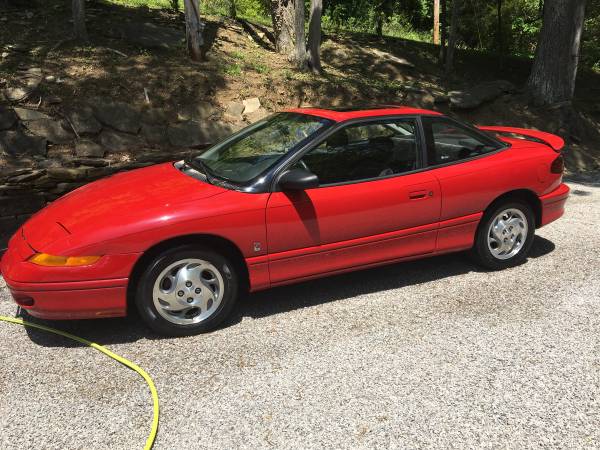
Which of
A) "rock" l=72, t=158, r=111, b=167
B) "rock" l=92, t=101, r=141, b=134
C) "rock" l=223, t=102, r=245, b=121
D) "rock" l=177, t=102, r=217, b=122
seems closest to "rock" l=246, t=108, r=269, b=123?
"rock" l=223, t=102, r=245, b=121

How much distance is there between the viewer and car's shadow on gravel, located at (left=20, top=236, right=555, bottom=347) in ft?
12.0

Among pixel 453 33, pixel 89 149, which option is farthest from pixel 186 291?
pixel 453 33

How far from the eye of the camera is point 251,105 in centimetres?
845

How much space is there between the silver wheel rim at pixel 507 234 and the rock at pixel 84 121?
17.2 feet

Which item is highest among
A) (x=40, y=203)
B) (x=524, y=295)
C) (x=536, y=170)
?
(x=536, y=170)

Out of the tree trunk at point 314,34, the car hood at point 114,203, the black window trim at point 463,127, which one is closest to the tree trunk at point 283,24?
the tree trunk at point 314,34

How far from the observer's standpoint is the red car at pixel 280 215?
337 cm

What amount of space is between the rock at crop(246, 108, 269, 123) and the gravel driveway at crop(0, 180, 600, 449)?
4.40 metres

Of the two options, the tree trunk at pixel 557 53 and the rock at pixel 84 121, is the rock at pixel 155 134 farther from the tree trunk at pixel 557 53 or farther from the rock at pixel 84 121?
the tree trunk at pixel 557 53

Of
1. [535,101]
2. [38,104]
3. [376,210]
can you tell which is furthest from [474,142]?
[535,101]

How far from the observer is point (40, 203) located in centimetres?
554

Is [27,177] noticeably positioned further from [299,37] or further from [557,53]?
[557,53]

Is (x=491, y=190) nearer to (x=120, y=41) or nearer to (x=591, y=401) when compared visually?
(x=591, y=401)

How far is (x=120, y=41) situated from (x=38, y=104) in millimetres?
2708
